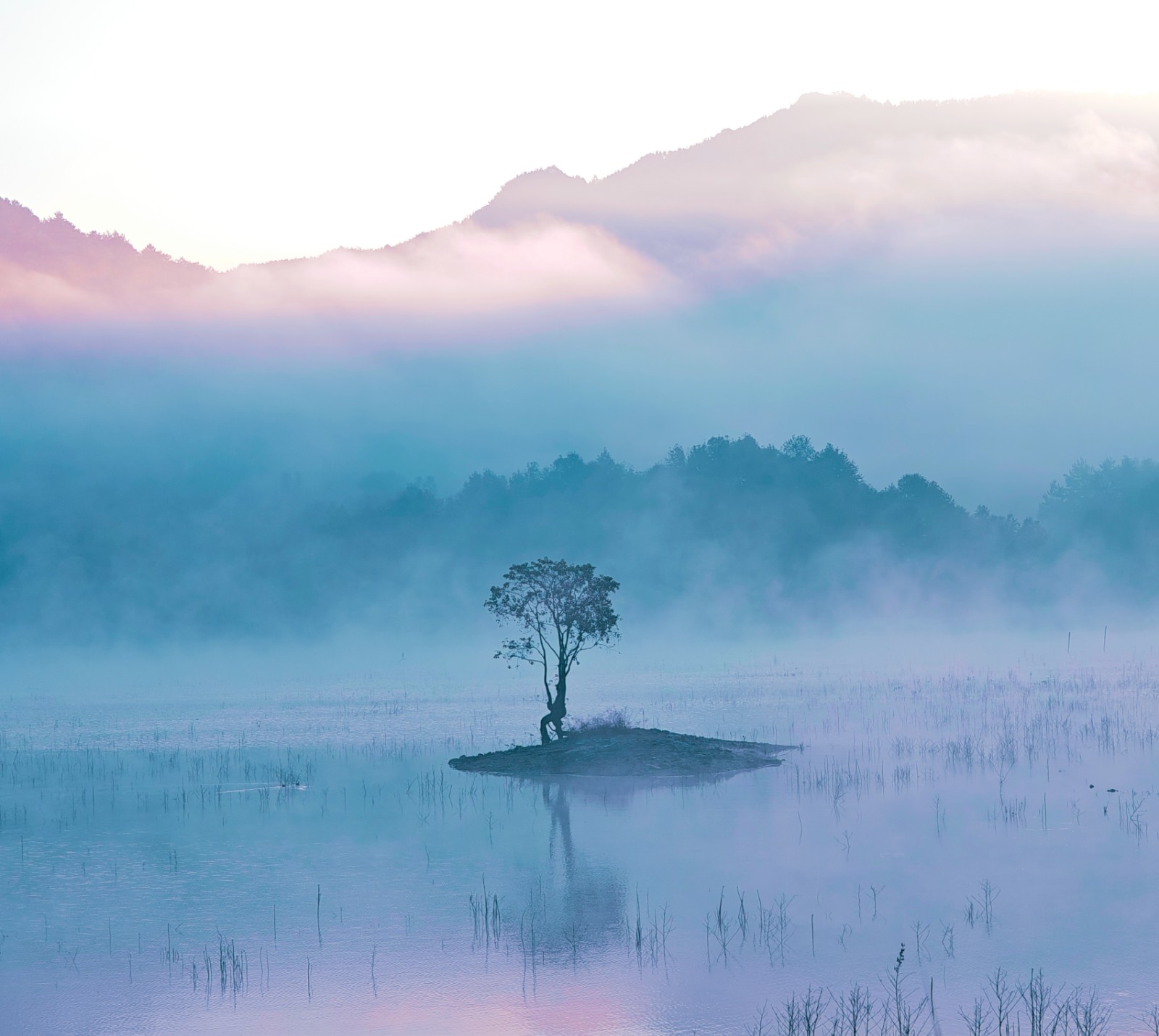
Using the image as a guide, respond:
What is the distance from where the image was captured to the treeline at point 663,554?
182m

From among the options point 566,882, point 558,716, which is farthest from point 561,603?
point 566,882

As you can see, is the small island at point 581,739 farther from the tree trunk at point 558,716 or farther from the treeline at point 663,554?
the treeline at point 663,554

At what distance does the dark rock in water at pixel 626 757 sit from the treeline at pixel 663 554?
452ft

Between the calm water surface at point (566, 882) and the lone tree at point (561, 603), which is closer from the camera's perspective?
the calm water surface at point (566, 882)

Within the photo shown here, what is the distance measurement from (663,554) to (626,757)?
149176 millimetres

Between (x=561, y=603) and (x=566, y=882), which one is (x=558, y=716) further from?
(x=566, y=882)

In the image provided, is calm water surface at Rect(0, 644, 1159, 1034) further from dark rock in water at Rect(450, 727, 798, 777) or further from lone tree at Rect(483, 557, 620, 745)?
lone tree at Rect(483, 557, 620, 745)

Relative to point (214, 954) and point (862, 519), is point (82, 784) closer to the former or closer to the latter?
point (214, 954)

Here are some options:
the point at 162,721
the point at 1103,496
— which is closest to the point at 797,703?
the point at 162,721

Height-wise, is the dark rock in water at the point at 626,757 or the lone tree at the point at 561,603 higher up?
the lone tree at the point at 561,603

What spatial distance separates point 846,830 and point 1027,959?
426 inches

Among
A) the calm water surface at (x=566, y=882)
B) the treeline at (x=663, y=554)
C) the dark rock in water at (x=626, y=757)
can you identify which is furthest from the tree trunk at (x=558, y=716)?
the treeline at (x=663, y=554)

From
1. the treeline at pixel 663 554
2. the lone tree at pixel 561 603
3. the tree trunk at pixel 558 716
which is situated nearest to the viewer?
the lone tree at pixel 561 603

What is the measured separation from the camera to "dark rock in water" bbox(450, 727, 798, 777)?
42.5m
